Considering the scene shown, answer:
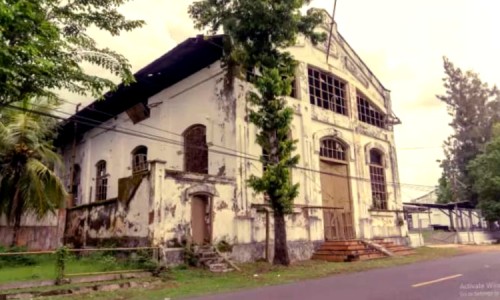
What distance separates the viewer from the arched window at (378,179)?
24283 millimetres

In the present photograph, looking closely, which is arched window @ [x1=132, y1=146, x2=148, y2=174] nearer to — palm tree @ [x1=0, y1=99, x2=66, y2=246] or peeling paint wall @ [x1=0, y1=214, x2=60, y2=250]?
peeling paint wall @ [x1=0, y1=214, x2=60, y2=250]

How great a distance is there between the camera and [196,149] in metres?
18.8

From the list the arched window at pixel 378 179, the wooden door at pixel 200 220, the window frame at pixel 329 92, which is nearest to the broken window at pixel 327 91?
the window frame at pixel 329 92

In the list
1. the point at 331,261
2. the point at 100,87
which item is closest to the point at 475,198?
the point at 331,261

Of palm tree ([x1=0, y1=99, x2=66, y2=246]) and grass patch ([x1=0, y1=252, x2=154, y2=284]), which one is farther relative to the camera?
palm tree ([x1=0, y1=99, x2=66, y2=246])

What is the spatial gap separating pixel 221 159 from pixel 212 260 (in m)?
4.58

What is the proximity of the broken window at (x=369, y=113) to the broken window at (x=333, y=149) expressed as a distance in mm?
3037

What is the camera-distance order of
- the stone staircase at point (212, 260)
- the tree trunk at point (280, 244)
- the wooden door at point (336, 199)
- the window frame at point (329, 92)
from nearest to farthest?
the stone staircase at point (212, 260) < the tree trunk at point (280, 244) < the wooden door at point (336, 199) < the window frame at point (329, 92)

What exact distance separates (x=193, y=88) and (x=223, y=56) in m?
2.42

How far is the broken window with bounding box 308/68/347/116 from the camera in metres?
21.9

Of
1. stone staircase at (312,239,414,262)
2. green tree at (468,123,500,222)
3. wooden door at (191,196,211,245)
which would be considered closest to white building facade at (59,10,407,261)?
wooden door at (191,196,211,245)

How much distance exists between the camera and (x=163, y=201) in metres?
14.1

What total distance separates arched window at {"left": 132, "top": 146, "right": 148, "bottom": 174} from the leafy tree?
33152 mm

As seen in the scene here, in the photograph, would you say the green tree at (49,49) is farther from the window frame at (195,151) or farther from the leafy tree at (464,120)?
the leafy tree at (464,120)
